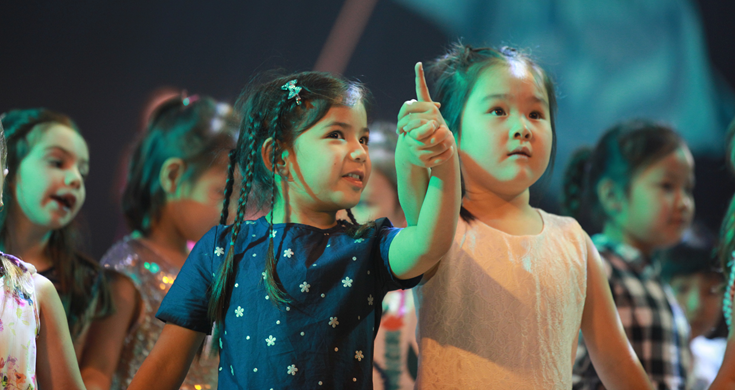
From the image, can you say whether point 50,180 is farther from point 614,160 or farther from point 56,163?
point 614,160

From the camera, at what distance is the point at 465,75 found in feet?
4.89

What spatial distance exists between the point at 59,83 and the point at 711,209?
118 inches

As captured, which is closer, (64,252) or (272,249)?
(272,249)

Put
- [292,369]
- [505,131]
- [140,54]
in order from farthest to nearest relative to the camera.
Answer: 1. [140,54]
2. [505,131]
3. [292,369]

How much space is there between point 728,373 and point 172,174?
5.31 feet

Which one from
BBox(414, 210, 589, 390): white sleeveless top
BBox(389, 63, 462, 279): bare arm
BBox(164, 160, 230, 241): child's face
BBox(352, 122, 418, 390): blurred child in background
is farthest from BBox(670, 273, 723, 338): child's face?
BBox(389, 63, 462, 279): bare arm

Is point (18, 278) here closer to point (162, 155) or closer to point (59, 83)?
point (162, 155)

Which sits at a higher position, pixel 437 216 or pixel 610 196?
pixel 610 196

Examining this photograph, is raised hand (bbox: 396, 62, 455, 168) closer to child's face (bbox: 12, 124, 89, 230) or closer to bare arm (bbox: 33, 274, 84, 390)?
bare arm (bbox: 33, 274, 84, 390)

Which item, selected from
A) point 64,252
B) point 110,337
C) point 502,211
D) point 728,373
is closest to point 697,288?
point 728,373

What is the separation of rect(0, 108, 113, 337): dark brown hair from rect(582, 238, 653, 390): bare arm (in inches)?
49.4

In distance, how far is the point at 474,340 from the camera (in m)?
1.32

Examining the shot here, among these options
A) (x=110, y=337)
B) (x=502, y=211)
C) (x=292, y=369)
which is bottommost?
(x=110, y=337)

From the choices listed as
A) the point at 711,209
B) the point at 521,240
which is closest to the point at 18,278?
the point at 521,240
